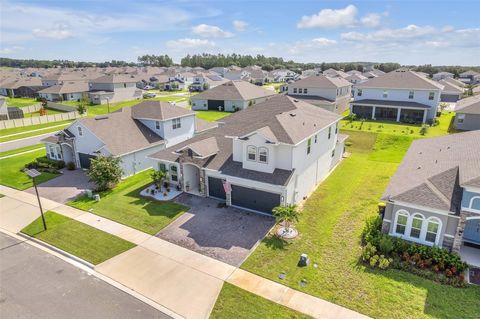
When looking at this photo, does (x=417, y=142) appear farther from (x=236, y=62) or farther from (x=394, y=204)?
(x=236, y=62)

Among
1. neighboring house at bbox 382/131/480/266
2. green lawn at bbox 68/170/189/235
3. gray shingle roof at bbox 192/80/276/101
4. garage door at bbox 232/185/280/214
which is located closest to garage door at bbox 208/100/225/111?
gray shingle roof at bbox 192/80/276/101

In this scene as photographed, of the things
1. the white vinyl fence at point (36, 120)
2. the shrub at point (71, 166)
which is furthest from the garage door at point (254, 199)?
the white vinyl fence at point (36, 120)

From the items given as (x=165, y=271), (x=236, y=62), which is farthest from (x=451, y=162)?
(x=236, y=62)

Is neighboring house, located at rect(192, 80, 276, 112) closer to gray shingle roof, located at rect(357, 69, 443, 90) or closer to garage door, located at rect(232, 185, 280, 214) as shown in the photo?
gray shingle roof, located at rect(357, 69, 443, 90)

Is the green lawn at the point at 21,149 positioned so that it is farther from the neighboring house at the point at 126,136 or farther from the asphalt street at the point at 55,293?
the asphalt street at the point at 55,293

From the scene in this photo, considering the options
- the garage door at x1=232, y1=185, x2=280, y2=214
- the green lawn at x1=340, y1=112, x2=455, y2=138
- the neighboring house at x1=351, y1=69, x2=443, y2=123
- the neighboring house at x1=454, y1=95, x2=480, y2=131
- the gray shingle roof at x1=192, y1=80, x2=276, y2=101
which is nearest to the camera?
the garage door at x1=232, y1=185, x2=280, y2=214
